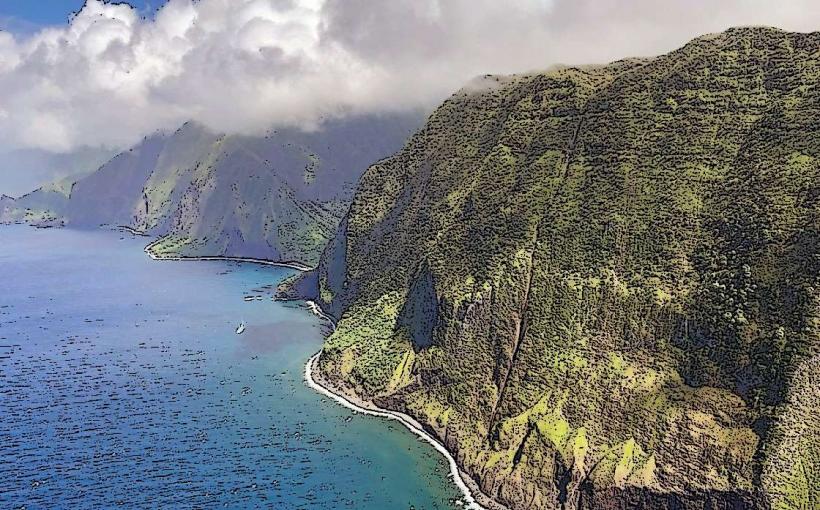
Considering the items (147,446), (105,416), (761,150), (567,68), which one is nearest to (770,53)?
(761,150)

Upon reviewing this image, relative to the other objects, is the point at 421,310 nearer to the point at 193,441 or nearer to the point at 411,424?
the point at 411,424

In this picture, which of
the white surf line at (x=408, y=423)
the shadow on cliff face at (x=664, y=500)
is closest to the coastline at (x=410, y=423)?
the white surf line at (x=408, y=423)

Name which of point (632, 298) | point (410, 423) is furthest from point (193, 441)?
point (632, 298)

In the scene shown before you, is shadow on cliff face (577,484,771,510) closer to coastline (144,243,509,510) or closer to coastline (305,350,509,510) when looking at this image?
coastline (144,243,509,510)

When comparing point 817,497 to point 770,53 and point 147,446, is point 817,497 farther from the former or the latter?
point 147,446

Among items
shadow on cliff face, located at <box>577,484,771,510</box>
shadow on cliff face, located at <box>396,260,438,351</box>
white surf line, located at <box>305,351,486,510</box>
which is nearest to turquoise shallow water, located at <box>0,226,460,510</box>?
white surf line, located at <box>305,351,486,510</box>

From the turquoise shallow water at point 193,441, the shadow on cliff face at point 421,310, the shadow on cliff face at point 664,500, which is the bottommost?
the turquoise shallow water at point 193,441

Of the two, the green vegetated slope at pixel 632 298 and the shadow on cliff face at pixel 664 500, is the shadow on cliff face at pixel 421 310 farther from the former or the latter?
the shadow on cliff face at pixel 664 500
